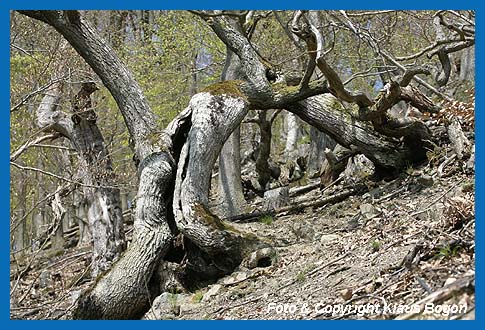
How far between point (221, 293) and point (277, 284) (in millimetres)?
793

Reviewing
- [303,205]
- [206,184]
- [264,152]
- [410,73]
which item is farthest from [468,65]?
[206,184]

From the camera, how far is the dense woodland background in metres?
8.24

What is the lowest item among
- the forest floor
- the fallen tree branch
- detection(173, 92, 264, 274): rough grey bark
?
the forest floor

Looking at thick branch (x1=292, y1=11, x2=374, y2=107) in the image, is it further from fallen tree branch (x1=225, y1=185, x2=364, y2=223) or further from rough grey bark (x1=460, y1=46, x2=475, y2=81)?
rough grey bark (x1=460, y1=46, x2=475, y2=81)

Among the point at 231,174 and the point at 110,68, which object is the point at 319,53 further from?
the point at 231,174

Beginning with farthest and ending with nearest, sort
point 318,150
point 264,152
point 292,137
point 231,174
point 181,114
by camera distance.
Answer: point 292,137
point 318,150
point 264,152
point 231,174
point 181,114

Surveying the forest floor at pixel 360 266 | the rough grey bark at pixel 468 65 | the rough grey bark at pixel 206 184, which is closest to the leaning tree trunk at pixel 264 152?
the forest floor at pixel 360 266

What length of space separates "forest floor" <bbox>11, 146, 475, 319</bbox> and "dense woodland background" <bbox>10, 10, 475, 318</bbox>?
0.09m

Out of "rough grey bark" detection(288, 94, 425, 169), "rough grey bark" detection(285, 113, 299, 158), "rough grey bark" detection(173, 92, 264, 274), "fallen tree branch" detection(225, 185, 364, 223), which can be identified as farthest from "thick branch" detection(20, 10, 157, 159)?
"rough grey bark" detection(285, 113, 299, 158)

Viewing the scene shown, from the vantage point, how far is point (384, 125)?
29.3 feet

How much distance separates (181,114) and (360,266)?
3.60 meters

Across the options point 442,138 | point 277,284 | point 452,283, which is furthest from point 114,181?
point 452,283

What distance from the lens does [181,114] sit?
8188 millimetres

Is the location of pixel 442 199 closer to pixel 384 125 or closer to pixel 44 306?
pixel 384 125
